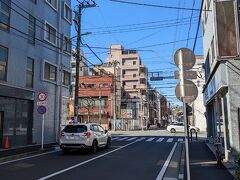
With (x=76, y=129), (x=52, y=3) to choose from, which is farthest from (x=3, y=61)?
(x=52, y=3)

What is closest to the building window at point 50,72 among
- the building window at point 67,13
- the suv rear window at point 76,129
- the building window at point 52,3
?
the building window at point 52,3

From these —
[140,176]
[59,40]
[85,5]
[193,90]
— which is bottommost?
[140,176]

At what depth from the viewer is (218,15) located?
1001 centimetres

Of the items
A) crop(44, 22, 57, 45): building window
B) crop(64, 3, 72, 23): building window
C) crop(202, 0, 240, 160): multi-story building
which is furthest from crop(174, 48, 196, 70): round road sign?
crop(64, 3, 72, 23): building window

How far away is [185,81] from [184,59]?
25.4 inches

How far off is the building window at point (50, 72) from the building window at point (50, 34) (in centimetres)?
199

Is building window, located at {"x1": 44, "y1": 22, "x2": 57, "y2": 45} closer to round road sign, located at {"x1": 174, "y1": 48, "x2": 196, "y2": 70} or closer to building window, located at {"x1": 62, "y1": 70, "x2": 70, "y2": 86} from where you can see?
building window, located at {"x1": 62, "y1": 70, "x2": 70, "y2": 86}

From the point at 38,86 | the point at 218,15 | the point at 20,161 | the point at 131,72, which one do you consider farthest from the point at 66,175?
the point at 131,72

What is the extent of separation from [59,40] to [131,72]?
6525 centimetres

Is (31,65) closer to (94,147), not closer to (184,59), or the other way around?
(94,147)

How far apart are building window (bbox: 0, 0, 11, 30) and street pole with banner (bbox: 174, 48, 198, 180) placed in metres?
14.3

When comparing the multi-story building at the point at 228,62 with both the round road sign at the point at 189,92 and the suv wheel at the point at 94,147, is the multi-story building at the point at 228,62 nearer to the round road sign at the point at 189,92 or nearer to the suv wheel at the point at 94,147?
the round road sign at the point at 189,92

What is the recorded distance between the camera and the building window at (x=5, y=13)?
20.8 meters

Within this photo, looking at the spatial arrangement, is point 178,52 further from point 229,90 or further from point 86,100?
point 86,100
